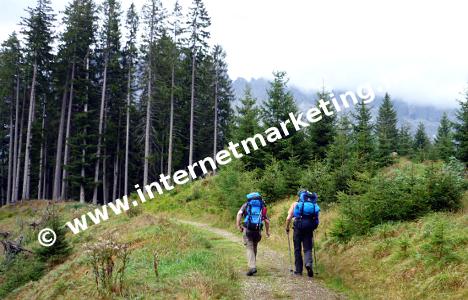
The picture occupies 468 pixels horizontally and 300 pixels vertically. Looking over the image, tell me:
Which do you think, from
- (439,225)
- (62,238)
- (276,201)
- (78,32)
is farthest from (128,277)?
(78,32)

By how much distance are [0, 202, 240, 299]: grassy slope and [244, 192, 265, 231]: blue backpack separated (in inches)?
43.8

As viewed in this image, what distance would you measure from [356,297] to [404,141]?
43041 mm

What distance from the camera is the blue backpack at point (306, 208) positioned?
10117mm

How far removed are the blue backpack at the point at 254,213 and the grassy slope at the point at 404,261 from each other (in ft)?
6.55

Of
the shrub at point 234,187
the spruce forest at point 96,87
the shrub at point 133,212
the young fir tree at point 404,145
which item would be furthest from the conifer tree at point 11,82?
the young fir tree at point 404,145

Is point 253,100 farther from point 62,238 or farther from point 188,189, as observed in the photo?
point 62,238

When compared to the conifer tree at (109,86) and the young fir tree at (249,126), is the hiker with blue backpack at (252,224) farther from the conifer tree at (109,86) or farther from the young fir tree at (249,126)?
the conifer tree at (109,86)

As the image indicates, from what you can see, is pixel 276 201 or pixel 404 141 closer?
pixel 276 201

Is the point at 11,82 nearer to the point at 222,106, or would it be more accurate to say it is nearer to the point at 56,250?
the point at 222,106

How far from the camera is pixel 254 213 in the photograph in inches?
406

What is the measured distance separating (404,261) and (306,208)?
2.48 m

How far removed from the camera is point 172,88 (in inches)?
1469

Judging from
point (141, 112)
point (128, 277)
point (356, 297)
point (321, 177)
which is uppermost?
point (141, 112)

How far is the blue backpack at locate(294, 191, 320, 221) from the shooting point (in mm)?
10117
